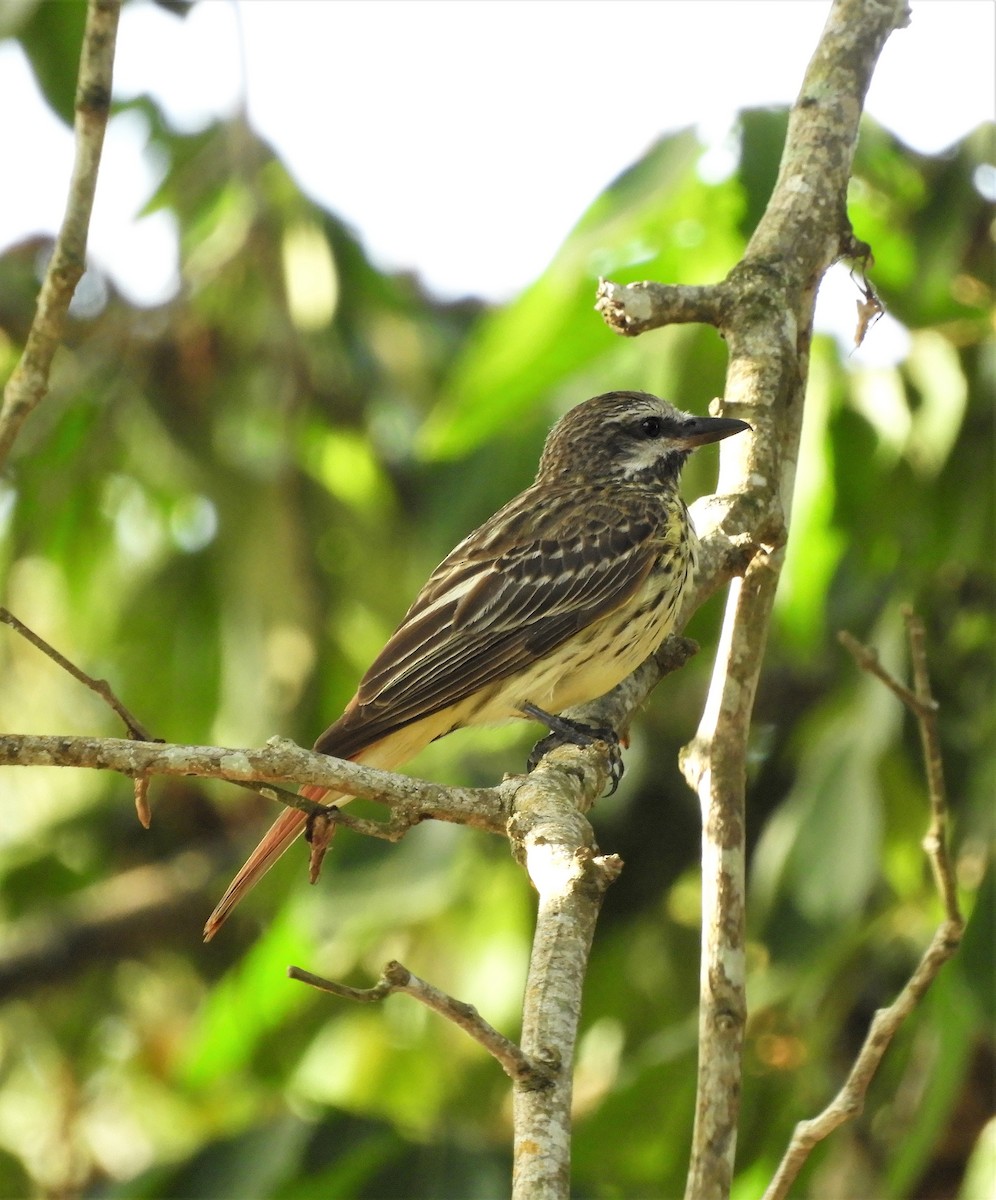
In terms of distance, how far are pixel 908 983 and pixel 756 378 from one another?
1598 millimetres

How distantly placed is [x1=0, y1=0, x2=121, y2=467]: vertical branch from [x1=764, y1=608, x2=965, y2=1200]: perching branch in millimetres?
2030

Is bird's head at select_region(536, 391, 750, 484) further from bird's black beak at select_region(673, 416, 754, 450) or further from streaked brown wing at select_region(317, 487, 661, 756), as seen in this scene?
streaked brown wing at select_region(317, 487, 661, 756)

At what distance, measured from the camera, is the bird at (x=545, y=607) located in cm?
526

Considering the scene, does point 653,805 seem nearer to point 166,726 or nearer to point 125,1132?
point 166,726

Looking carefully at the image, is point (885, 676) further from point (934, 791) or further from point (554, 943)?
point (554, 943)

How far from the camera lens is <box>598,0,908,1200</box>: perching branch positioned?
3570mm

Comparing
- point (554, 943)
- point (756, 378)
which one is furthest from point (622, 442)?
point (554, 943)

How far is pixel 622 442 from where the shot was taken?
248 inches

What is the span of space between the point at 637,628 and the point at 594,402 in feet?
4.87

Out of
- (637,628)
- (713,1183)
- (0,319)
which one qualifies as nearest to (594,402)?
(637,628)

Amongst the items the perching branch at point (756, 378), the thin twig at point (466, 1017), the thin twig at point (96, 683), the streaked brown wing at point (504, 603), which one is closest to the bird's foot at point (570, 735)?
the streaked brown wing at point (504, 603)

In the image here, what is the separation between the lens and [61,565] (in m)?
7.89

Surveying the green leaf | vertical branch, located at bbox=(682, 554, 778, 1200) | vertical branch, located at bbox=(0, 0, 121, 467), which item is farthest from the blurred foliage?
vertical branch, located at bbox=(682, 554, 778, 1200)

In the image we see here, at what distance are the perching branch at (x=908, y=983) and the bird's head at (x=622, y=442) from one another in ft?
6.11
